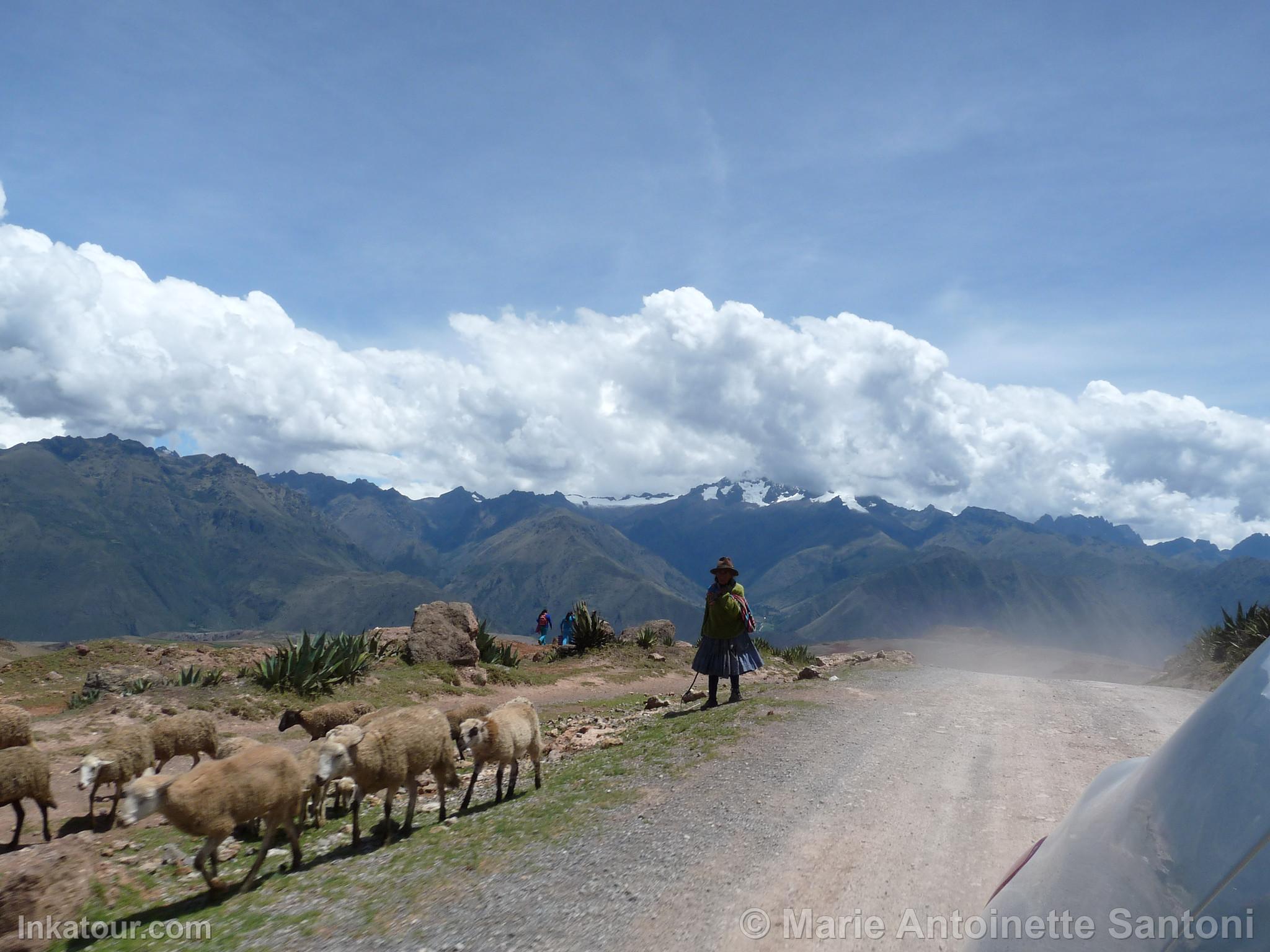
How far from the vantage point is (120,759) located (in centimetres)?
840

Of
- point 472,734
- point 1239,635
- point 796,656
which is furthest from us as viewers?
point 796,656

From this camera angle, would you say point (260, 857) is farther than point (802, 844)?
No

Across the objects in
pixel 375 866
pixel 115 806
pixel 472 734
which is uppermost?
pixel 472 734

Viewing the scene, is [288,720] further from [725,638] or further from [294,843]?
[725,638]

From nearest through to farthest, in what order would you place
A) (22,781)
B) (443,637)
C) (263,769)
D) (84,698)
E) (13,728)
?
(263,769) < (22,781) < (13,728) < (84,698) < (443,637)

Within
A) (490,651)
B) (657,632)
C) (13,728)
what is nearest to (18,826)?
(13,728)

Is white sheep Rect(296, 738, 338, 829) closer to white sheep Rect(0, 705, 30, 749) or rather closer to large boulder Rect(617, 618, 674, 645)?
white sheep Rect(0, 705, 30, 749)

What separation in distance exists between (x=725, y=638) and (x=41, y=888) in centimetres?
1080

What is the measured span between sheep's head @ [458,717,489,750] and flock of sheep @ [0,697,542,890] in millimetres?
10

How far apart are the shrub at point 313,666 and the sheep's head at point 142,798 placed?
1164 cm

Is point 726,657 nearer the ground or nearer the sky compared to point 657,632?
nearer the sky

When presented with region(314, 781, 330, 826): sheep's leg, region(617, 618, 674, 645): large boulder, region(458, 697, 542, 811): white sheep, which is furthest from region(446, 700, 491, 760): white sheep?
region(617, 618, 674, 645): large boulder

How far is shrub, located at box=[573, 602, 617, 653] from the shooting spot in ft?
91.0

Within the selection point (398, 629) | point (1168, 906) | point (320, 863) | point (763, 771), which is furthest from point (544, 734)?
point (398, 629)
